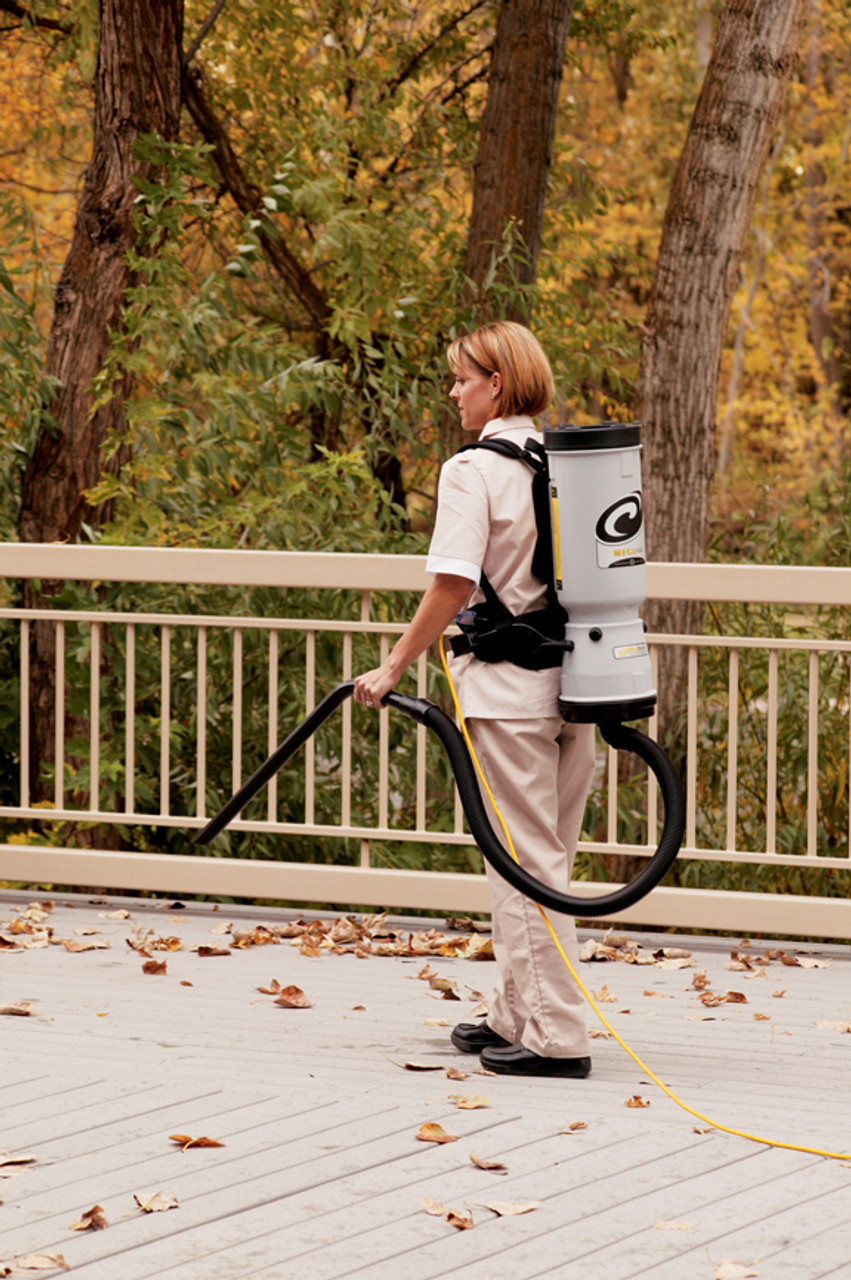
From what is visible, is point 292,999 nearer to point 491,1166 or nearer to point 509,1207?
point 491,1166

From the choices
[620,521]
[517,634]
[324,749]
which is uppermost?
[620,521]

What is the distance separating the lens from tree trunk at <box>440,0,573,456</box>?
29.0 feet

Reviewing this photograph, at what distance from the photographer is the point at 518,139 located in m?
8.83

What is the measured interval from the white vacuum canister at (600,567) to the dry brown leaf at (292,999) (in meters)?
1.38

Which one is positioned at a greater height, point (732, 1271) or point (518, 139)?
point (518, 139)

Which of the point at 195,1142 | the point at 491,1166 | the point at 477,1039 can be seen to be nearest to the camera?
the point at 491,1166

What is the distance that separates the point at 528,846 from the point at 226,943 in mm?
1840

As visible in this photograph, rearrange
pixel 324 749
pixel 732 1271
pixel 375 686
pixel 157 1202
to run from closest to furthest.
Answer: pixel 732 1271 → pixel 157 1202 → pixel 375 686 → pixel 324 749

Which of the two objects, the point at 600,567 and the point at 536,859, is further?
the point at 536,859

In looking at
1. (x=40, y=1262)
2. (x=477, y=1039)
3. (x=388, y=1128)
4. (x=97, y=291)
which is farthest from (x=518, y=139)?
(x=40, y=1262)

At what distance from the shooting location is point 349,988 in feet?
16.2

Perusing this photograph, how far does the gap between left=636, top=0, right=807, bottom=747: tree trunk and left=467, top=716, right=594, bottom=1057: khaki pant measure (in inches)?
151

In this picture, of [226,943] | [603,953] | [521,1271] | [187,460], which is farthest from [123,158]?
[521,1271]

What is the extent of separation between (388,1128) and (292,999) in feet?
3.62
